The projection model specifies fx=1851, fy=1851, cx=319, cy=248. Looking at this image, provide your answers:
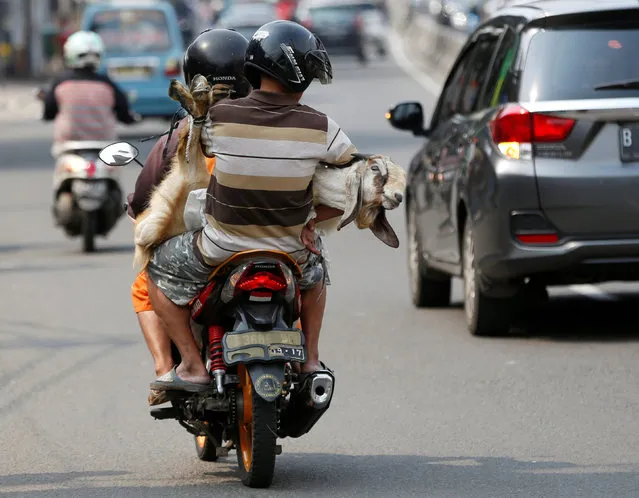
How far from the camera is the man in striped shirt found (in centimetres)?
645

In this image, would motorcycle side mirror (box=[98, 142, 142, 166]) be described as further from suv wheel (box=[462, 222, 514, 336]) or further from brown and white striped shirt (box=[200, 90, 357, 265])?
suv wheel (box=[462, 222, 514, 336])

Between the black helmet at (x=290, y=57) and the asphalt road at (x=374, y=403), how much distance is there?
1.46 m

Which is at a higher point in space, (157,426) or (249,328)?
(249,328)

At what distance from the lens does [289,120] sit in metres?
6.47

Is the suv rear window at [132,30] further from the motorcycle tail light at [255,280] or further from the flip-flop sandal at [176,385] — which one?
the motorcycle tail light at [255,280]

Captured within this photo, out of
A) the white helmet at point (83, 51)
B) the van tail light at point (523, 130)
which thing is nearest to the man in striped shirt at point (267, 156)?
the van tail light at point (523, 130)

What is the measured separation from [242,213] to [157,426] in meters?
1.91

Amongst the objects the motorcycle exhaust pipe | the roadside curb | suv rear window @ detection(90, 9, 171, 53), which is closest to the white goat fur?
the motorcycle exhaust pipe

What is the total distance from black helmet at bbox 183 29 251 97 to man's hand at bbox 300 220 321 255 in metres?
0.67

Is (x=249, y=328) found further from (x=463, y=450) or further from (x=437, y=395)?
(x=437, y=395)

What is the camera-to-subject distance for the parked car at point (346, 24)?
53.7 meters

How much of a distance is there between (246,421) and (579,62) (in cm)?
423

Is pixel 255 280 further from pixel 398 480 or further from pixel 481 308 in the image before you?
pixel 481 308

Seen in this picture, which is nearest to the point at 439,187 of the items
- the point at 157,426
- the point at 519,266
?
the point at 519,266
